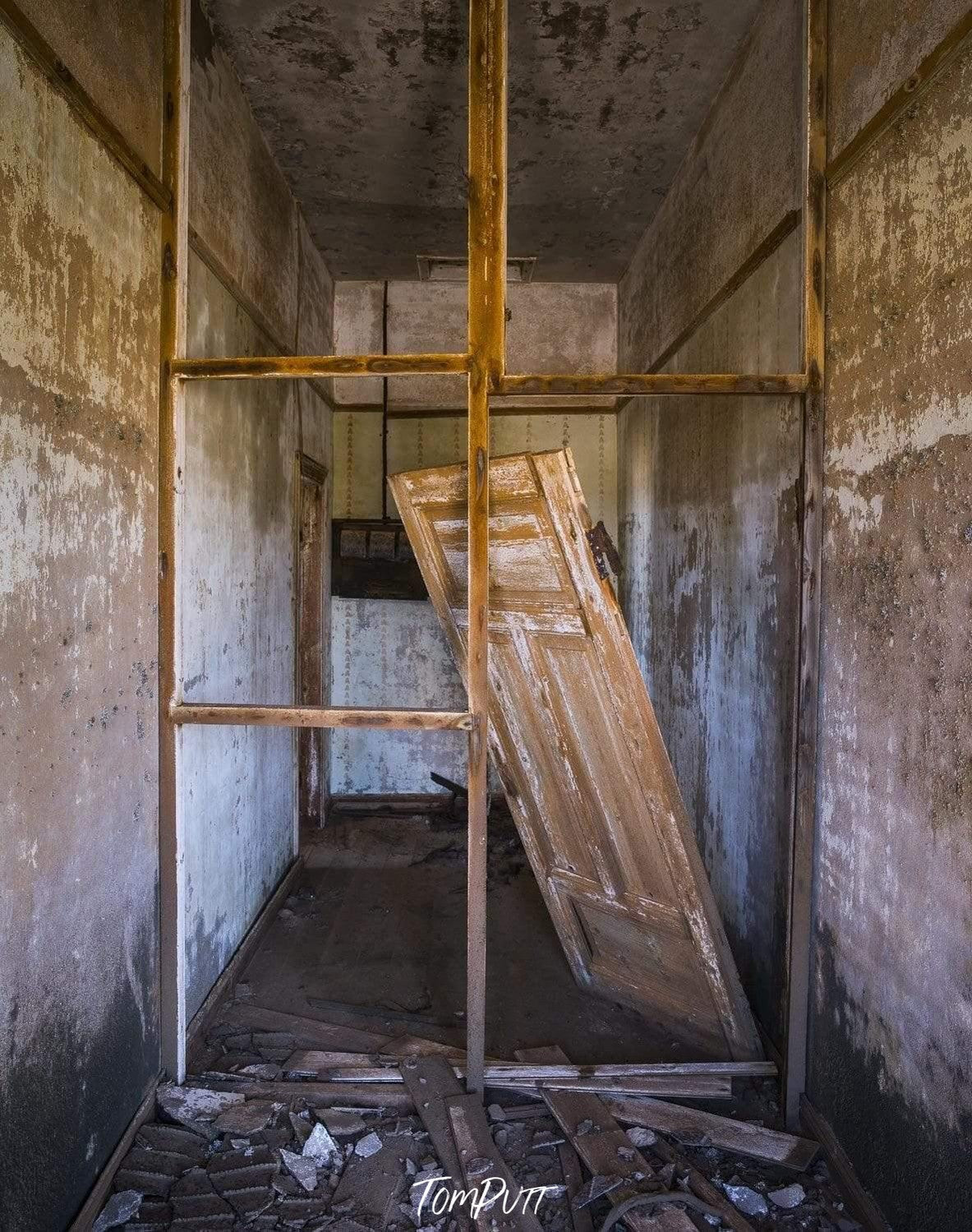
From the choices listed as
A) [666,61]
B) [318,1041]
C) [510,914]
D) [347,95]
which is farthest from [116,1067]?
[666,61]

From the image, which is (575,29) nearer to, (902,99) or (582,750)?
(902,99)

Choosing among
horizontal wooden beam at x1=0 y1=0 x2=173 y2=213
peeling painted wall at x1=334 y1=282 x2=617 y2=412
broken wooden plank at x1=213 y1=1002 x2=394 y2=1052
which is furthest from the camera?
peeling painted wall at x1=334 y1=282 x2=617 y2=412

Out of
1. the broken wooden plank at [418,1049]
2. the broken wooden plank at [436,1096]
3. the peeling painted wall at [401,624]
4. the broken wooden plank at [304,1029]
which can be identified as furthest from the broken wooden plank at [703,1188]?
the peeling painted wall at [401,624]

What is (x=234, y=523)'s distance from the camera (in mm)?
3264

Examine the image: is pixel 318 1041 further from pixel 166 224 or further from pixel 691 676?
pixel 166 224

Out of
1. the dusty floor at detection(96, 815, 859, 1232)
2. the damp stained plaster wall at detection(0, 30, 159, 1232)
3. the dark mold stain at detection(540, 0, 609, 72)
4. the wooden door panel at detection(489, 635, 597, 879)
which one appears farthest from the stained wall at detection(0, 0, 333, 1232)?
the dark mold stain at detection(540, 0, 609, 72)

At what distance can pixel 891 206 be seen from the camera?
2.01m

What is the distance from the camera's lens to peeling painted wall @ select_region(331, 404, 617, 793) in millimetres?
5676

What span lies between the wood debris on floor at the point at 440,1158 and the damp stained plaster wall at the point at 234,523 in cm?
54

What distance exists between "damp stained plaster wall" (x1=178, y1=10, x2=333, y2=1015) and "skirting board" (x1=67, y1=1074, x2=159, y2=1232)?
1.29 feet

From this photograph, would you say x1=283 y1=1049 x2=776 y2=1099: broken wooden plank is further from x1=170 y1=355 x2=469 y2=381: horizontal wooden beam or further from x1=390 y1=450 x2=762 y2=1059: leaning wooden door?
x1=170 y1=355 x2=469 y2=381: horizontal wooden beam

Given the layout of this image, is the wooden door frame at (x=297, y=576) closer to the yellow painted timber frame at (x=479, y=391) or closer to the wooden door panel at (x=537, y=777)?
the wooden door panel at (x=537, y=777)

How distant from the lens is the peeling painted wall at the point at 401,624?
18.6 feet

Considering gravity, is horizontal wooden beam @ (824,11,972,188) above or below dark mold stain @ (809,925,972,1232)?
above
